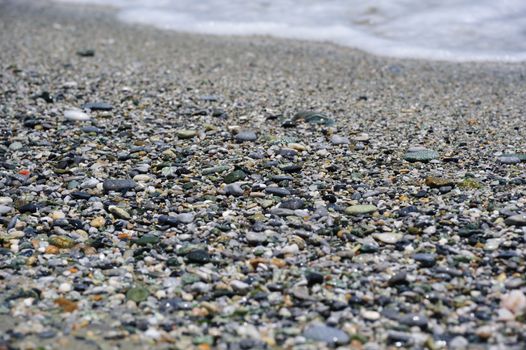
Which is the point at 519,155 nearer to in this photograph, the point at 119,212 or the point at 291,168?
the point at 291,168

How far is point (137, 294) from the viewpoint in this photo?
286 cm

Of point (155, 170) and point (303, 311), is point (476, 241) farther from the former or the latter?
point (155, 170)

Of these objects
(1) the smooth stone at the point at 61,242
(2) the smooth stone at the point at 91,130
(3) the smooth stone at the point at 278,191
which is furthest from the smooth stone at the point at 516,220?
(2) the smooth stone at the point at 91,130

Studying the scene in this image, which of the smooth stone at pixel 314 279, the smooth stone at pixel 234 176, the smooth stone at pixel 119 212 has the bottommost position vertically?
the smooth stone at pixel 314 279

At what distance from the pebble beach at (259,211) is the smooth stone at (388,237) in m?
0.01

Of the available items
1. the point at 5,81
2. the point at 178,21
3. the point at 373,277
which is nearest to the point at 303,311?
the point at 373,277

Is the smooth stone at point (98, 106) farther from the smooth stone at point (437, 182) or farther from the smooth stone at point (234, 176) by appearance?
the smooth stone at point (437, 182)

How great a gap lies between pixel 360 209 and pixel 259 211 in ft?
1.72

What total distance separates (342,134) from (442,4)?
501 centimetres

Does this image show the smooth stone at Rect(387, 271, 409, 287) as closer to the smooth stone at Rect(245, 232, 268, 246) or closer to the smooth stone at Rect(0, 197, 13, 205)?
the smooth stone at Rect(245, 232, 268, 246)

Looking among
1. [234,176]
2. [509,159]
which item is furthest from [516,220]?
[234,176]

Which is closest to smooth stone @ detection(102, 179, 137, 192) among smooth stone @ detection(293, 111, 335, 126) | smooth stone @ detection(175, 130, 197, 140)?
smooth stone @ detection(175, 130, 197, 140)

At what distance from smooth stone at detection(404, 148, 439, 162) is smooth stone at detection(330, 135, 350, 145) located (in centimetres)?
42

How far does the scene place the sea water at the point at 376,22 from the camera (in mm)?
7562
